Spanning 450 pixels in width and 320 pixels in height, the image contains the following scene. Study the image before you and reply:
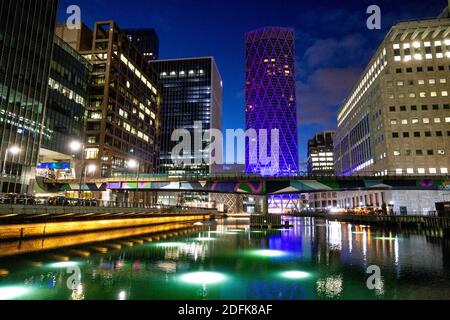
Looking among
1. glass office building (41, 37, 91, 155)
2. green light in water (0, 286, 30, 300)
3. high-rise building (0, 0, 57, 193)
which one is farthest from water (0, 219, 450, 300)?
glass office building (41, 37, 91, 155)

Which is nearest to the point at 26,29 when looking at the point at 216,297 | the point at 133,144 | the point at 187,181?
the point at 187,181

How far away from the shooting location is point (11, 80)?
6259 cm

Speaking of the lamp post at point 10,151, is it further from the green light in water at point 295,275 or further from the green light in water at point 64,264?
the green light in water at point 295,275

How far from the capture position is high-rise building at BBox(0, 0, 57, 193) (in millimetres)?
60844

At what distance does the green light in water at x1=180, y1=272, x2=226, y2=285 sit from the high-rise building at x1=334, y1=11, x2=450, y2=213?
8382cm

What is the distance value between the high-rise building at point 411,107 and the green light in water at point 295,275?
80513 mm

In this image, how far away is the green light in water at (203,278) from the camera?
16.7 metres

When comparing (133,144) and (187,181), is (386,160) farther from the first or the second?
(133,144)

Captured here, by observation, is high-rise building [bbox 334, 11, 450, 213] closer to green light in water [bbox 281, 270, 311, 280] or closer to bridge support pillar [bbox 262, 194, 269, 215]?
bridge support pillar [bbox 262, 194, 269, 215]

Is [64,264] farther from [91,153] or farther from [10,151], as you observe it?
[91,153]

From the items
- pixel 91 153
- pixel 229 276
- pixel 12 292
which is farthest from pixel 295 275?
pixel 91 153

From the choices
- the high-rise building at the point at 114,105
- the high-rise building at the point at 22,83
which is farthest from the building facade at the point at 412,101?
the high-rise building at the point at 22,83

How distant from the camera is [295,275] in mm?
18516

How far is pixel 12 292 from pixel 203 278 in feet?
30.0
